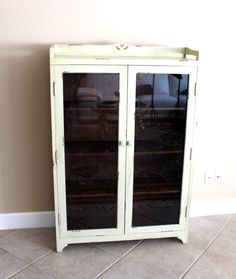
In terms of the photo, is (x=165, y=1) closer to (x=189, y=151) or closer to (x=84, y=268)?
(x=189, y=151)

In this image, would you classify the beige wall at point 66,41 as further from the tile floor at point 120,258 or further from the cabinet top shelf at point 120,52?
the tile floor at point 120,258

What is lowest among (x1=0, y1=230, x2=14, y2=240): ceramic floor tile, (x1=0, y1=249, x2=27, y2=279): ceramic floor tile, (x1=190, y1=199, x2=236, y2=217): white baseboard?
(x1=0, y1=249, x2=27, y2=279): ceramic floor tile

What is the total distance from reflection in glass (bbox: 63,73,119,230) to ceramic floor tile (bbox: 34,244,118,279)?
6.7 inches

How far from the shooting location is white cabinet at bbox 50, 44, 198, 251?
1863 mm

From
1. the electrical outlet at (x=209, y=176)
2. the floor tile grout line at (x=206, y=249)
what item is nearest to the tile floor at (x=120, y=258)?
the floor tile grout line at (x=206, y=249)

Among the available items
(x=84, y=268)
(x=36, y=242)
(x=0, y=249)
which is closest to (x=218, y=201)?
(x=84, y=268)

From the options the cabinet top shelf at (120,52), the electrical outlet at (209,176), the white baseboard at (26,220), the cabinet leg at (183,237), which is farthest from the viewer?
the electrical outlet at (209,176)

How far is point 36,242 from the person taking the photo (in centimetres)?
221

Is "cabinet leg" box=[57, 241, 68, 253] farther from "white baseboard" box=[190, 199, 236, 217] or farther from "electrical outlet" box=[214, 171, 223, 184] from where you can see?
"electrical outlet" box=[214, 171, 223, 184]

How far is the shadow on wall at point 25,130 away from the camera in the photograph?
6.88 ft

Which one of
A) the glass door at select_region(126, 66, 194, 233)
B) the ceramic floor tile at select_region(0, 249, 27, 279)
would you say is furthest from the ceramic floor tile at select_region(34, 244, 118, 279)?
the glass door at select_region(126, 66, 194, 233)

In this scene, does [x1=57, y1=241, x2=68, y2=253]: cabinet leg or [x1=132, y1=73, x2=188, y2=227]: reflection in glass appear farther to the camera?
[x1=57, y1=241, x2=68, y2=253]: cabinet leg

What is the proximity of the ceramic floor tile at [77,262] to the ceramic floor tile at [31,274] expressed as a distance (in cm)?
3

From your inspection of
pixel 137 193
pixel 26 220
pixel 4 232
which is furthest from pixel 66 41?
pixel 4 232
